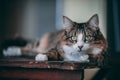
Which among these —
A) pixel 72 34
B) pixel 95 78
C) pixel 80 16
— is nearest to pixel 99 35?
pixel 72 34

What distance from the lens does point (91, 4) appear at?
243 cm

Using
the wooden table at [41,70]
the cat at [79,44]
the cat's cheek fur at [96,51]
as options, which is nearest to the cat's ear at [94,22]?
the cat at [79,44]

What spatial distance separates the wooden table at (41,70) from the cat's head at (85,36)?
121 millimetres

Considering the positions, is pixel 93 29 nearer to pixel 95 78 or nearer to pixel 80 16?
pixel 95 78

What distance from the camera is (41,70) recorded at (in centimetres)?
134

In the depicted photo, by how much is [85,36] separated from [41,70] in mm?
260

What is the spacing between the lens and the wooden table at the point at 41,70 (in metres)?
1.25

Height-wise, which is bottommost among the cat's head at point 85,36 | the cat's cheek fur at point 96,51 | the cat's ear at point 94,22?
the cat's cheek fur at point 96,51

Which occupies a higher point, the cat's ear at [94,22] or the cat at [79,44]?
the cat's ear at [94,22]

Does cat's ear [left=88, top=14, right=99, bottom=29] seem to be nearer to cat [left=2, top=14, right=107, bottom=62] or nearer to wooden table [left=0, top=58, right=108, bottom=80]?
cat [left=2, top=14, right=107, bottom=62]

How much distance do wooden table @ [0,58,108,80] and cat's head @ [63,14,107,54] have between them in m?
0.12

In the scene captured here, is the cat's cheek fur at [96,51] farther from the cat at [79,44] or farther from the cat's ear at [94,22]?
the cat's ear at [94,22]

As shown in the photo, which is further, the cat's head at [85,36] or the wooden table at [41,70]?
the cat's head at [85,36]

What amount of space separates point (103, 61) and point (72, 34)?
0.65 ft
